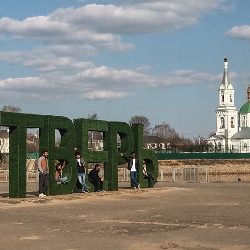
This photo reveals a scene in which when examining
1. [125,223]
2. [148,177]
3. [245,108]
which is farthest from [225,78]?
[125,223]

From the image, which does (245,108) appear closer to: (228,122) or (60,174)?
(228,122)

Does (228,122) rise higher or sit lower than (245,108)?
lower

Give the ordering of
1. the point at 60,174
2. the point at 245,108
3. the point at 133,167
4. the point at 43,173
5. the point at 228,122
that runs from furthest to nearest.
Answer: the point at 245,108
the point at 228,122
the point at 133,167
the point at 60,174
the point at 43,173

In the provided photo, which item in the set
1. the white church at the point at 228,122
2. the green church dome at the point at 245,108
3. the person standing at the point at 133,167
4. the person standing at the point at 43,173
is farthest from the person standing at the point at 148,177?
the green church dome at the point at 245,108

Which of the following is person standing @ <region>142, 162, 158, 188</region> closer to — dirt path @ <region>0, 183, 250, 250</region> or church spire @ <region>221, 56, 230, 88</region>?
dirt path @ <region>0, 183, 250, 250</region>

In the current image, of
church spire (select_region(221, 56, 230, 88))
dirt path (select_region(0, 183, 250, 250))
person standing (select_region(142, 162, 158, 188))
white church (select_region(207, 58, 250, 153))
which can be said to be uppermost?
church spire (select_region(221, 56, 230, 88))

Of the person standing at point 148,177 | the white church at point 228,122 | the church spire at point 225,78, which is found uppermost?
the church spire at point 225,78

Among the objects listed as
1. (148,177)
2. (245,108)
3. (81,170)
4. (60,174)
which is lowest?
(148,177)

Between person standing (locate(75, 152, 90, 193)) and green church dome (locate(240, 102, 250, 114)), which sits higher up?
green church dome (locate(240, 102, 250, 114))

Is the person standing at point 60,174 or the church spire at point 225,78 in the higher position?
the church spire at point 225,78

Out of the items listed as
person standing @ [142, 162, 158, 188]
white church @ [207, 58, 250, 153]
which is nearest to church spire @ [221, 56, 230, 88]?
white church @ [207, 58, 250, 153]

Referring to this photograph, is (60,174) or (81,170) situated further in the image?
(81,170)

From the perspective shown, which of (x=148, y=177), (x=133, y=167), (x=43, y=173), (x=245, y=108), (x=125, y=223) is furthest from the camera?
(x=245, y=108)

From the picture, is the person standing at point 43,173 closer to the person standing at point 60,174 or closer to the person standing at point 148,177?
→ the person standing at point 60,174
